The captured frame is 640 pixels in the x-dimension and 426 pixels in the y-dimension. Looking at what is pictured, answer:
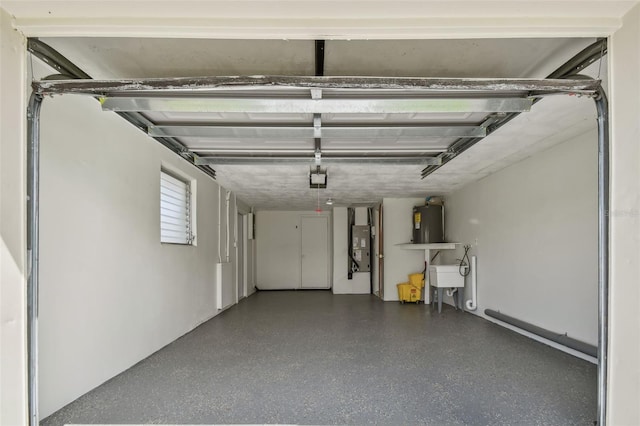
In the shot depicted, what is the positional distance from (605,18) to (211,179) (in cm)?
517

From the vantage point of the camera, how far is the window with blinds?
450cm

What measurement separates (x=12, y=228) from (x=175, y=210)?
312cm

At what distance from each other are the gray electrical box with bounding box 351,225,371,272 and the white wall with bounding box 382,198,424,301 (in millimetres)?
1633

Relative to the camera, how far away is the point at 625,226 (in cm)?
178

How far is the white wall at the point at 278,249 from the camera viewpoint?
438 inches

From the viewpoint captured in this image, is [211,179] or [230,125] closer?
[230,125]

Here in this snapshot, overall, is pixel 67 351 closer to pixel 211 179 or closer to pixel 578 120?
pixel 211 179

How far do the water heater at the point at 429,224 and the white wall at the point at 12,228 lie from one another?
6762 mm

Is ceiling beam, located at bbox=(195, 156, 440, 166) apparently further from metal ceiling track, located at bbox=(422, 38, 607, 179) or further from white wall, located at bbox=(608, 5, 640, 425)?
white wall, located at bbox=(608, 5, 640, 425)

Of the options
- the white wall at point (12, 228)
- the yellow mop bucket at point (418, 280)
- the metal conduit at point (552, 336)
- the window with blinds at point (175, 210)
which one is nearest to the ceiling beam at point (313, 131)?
the window with blinds at point (175, 210)

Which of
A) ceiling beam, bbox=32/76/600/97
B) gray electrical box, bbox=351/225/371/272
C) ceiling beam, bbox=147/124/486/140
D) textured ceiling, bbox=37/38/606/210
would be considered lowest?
gray electrical box, bbox=351/225/371/272

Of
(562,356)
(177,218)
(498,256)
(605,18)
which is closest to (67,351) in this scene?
(177,218)

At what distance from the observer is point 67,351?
8.50 ft

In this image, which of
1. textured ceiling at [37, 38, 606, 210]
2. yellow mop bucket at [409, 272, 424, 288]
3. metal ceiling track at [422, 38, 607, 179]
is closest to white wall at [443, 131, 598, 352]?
textured ceiling at [37, 38, 606, 210]
